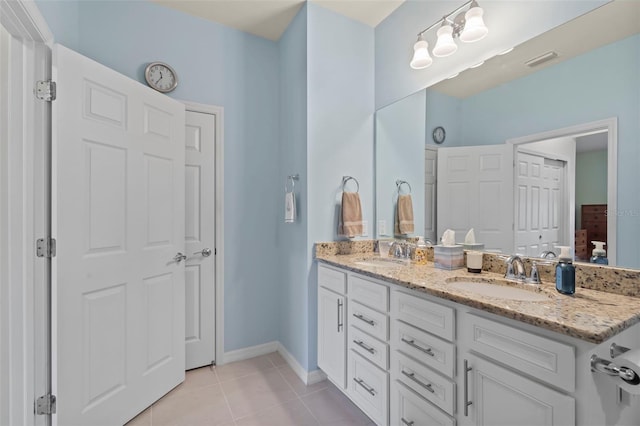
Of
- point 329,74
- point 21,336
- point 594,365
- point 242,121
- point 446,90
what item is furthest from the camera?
point 242,121

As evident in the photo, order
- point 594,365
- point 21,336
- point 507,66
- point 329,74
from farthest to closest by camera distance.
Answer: point 329,74 < point 507,66 < point 21,336 < point 594,365

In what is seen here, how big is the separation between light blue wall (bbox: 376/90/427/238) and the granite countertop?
0.78 meters

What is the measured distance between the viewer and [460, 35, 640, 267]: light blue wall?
45.1 inches

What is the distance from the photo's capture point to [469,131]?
1.75 m

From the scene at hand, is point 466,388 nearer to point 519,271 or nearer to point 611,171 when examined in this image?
point 519,271

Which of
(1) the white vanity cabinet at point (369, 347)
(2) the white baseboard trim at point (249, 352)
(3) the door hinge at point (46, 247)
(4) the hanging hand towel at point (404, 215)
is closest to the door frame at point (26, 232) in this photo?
(3) the door hinge at point (46, 247)

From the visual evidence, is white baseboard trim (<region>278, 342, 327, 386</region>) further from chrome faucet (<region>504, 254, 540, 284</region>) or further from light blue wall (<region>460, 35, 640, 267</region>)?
light blue wall (<region>460, 35, 640, 267</region>)

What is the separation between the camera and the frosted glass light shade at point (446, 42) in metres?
1.73

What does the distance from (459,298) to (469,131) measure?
1089mm

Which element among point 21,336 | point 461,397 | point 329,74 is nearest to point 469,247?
point 461,397

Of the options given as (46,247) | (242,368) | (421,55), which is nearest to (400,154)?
(421,55)

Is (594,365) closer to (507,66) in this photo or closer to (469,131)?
(469,131)

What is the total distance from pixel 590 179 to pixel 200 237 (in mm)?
2387

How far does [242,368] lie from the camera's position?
233cm
